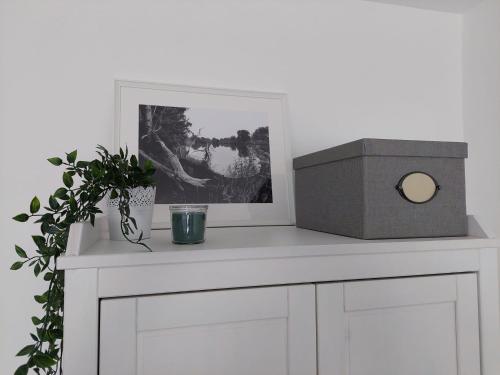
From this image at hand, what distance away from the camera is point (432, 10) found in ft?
4.76

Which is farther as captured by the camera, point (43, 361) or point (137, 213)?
point (137, 213)

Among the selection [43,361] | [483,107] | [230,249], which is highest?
[483,107]

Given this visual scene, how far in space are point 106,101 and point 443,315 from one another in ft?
3.43

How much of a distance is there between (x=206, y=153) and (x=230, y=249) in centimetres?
54

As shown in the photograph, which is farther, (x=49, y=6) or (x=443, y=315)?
(x=49, y=6)

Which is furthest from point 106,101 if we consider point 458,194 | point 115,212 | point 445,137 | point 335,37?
point 445,137

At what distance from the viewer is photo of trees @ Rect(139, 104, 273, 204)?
1123 mm

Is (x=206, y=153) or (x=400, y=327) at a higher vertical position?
(x=206, y=153)

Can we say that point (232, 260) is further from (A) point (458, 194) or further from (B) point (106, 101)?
(B) point (106, 101)

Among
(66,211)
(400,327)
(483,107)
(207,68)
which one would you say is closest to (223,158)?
(207,68)

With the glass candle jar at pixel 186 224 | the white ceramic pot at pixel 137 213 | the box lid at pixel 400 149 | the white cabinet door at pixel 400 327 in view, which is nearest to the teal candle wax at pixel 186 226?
the glass candle jar at pixel 186 224

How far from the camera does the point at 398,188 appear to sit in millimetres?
846

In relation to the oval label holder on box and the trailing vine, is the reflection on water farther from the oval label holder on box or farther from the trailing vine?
the oval label holder on box

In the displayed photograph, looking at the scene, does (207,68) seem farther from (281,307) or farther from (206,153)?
(281,307)
